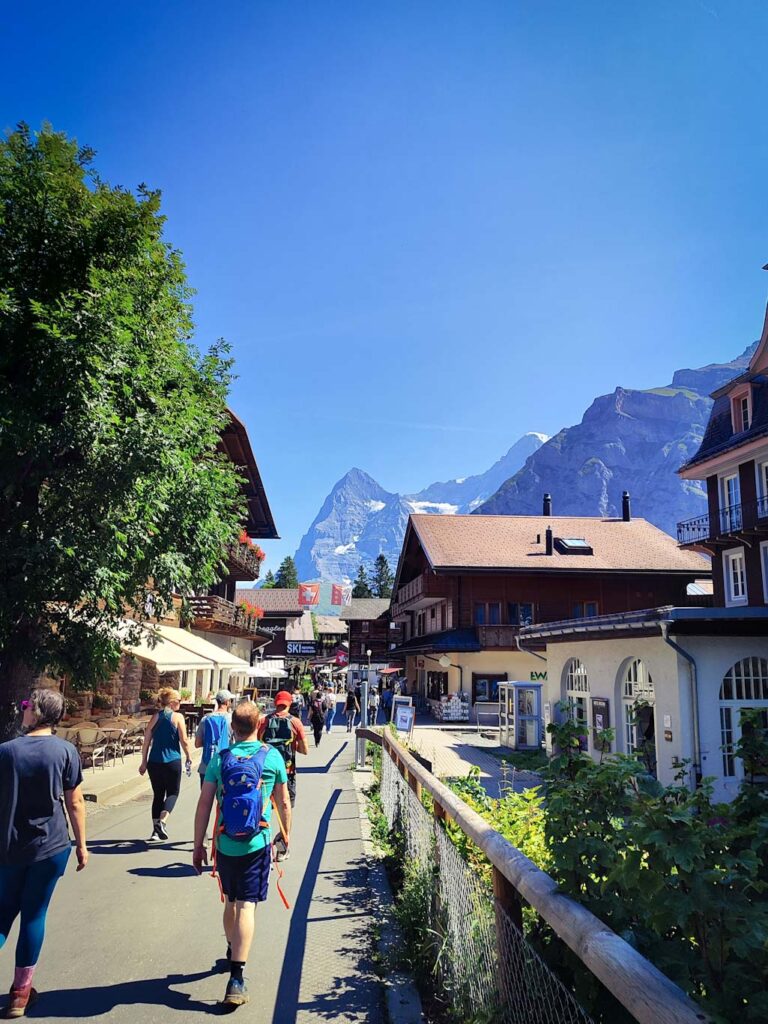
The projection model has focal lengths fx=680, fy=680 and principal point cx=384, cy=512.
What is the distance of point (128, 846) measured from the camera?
828 cm

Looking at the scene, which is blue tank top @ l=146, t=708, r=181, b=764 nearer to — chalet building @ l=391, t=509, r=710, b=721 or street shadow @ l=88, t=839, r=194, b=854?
street shadow @ l=88, t=839, r=194, b=854

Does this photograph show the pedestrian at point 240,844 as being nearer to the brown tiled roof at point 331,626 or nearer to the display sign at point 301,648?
the display sign at point 301,648

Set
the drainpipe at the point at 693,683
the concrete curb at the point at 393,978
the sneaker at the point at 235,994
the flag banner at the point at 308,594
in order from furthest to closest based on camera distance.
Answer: the flag banner at the point at 308,594, the drainpipe at the point at 693,683, the sneaker at the point at 235,994, the concrete curb at the point at 393,978

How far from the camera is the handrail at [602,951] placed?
1.57m

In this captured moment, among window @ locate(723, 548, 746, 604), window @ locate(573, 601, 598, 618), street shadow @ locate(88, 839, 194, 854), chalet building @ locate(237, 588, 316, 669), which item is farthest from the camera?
chalet building @ locate(237, 588, 316, 669)

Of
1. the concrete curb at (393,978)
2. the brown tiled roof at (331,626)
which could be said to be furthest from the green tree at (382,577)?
the concrete curb at (393,978)

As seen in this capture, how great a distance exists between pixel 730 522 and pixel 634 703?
52.8 feet

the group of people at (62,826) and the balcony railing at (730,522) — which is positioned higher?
the balcony railing at (730,522)

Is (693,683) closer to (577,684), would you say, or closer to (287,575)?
(577,684)

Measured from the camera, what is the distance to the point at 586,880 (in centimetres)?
240

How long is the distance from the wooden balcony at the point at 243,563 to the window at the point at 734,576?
20846mm

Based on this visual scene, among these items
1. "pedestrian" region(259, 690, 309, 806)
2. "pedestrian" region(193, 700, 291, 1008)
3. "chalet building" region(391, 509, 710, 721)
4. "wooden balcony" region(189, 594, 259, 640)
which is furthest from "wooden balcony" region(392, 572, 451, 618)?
"pedestrian" region(193, 700, 291, 1008)

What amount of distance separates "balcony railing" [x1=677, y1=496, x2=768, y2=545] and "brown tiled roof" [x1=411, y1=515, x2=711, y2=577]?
8.13m

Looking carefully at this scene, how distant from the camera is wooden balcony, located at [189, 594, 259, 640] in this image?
1016 inches
